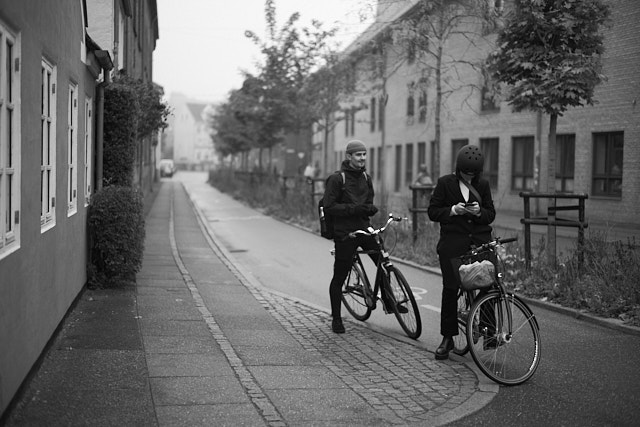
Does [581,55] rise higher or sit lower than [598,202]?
higher

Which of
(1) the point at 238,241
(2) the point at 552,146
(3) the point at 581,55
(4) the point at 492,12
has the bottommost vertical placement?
(1) the point at 238,241

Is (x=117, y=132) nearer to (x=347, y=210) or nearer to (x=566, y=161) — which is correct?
(x=347, y=210)

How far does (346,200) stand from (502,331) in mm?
2377

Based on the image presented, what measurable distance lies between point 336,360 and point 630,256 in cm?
418

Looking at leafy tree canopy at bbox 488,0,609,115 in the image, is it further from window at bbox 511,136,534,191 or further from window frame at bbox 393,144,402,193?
window frame at bbox 393,144,402,193

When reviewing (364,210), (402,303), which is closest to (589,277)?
(402,303)

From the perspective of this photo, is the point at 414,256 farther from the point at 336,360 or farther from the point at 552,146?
the point at 336,360

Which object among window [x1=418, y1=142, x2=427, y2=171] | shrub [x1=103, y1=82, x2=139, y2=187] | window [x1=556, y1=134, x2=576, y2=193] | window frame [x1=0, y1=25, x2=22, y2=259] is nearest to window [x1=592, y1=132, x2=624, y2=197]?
window [x1=556, y1=134, x2=576, y2=193]

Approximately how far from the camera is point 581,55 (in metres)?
11.5

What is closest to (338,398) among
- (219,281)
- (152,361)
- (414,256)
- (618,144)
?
(152,361)

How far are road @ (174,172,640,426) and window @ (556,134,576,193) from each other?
13.9m

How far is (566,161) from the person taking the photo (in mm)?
26953

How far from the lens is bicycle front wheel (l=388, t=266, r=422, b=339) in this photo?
7883 millimetres

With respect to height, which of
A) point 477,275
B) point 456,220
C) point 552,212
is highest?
point 456,220
